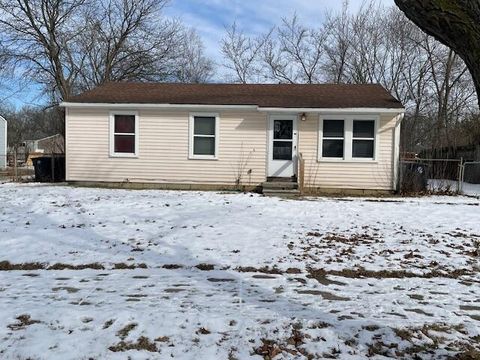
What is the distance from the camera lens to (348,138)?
15.8m

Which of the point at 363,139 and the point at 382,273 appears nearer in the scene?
the point at 382,273

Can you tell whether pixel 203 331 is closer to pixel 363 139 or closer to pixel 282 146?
pixel 282 146

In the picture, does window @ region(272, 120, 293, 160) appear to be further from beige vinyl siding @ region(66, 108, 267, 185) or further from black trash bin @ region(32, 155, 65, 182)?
black trash bin @ region(32, 155, 65, 182)

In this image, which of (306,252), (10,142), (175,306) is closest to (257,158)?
(306,252)

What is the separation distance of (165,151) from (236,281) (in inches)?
431

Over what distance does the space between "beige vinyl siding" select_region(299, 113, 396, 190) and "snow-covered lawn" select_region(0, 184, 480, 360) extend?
389cm

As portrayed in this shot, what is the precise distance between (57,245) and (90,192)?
7.03 meters

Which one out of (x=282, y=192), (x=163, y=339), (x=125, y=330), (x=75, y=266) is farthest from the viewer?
(x=282, y=192)

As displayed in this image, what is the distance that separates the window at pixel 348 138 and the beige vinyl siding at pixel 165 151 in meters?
2.03

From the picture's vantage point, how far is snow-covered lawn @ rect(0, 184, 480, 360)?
13.3ft

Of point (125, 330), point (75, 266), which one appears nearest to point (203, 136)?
point (75, 266)

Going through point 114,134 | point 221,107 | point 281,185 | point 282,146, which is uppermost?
point 221,107

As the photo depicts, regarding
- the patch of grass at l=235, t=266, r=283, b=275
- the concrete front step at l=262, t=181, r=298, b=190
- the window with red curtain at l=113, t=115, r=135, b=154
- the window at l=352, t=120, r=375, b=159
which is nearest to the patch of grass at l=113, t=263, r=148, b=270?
the patch of grass at l=235, t=266, r=283, b=275

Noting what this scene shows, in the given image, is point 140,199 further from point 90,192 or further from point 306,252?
point 306,252
